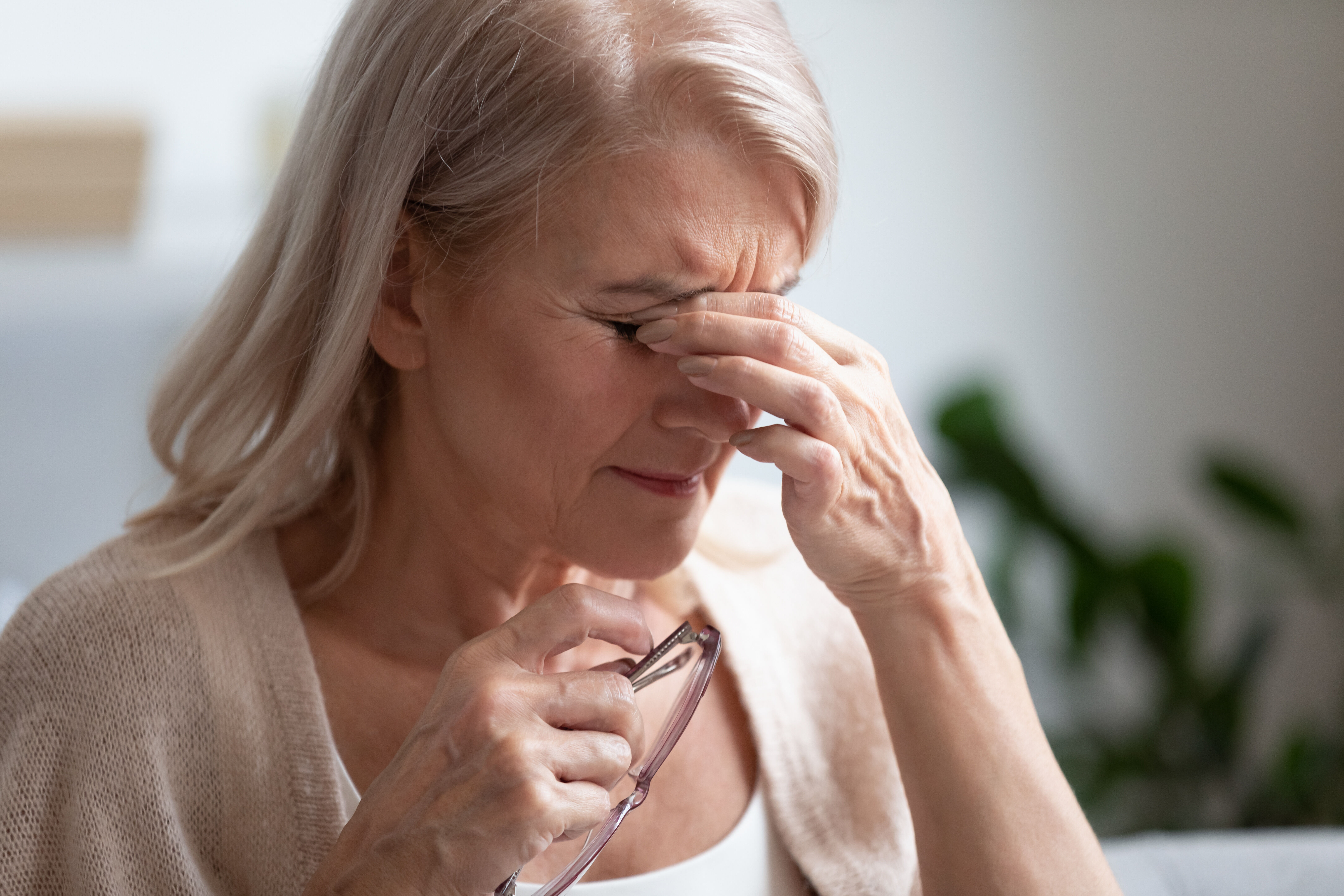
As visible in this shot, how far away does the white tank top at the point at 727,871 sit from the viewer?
0.97 metres

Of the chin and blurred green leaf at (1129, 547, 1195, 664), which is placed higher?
the chin

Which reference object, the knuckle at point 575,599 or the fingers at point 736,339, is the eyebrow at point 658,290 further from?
the knuckle at point 575,599

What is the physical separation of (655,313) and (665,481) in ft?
0.52

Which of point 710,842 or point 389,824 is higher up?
point 389,824

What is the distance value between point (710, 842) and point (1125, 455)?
5.96ft

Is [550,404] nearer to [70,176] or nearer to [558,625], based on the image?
[558,625]

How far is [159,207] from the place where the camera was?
2248mm

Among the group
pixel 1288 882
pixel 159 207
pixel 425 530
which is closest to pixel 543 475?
pixel 425 530

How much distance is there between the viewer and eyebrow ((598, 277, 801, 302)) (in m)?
0.85

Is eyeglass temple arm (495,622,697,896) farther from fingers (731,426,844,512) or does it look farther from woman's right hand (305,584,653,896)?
fingers (731,426,844,512)

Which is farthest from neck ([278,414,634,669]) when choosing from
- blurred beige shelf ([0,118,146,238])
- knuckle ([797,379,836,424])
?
blurred beige shelf ([0,118,146,238])

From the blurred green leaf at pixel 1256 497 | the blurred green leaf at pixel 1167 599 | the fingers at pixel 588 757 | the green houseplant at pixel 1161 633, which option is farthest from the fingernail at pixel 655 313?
the blurred green leaf at pixel 1256 497

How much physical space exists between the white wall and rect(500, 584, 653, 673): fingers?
166 centimetres

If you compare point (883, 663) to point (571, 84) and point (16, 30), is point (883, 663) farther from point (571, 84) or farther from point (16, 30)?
point (16, 30)
